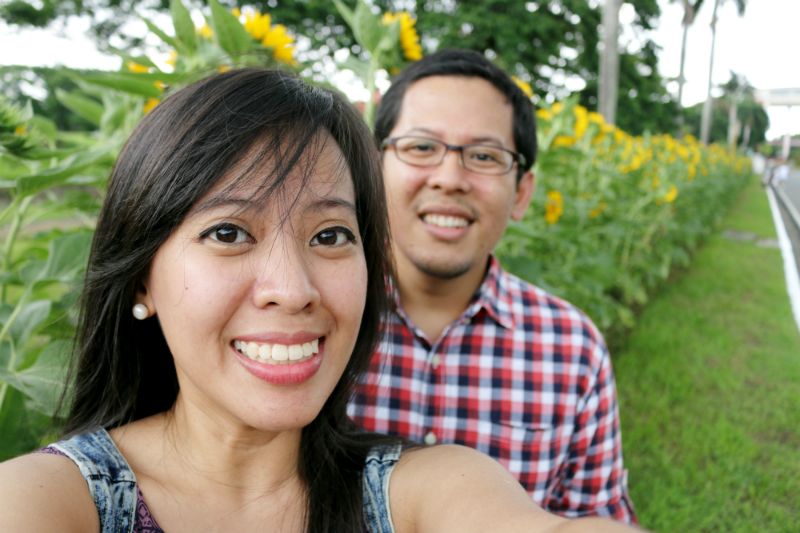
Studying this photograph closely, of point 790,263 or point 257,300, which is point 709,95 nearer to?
point 790,263

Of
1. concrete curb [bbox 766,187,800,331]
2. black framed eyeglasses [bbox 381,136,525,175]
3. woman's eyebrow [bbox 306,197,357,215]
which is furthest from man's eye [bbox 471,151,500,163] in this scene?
concrete curb [bbox 766,187,800,331]

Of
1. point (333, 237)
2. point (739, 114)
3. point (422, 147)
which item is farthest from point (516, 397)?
point (739, 114)

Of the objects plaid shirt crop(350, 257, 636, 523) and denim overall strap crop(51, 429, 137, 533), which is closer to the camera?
denim overall strap crop(51, 429, 137, 533)

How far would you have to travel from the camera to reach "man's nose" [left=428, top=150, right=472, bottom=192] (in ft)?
5.56

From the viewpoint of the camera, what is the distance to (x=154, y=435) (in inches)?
41.7

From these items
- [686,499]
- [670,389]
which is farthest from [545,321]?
[670,389]

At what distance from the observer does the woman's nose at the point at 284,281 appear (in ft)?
2.84

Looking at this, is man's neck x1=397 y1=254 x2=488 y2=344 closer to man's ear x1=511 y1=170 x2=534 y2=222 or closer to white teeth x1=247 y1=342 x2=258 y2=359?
man's ear x1=511 y1=170 x2=534 y2=222

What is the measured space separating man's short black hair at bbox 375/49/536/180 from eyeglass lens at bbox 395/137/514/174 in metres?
0.12

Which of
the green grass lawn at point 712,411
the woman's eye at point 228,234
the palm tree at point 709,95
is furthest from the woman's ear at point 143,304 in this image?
the palm tree at point 709,95

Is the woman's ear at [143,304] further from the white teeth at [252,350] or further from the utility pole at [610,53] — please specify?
the utility pole at [610,53]

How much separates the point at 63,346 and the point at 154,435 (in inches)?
10.7

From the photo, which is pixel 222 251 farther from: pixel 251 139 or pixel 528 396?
pixel 528 396

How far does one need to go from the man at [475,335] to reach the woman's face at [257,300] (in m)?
0.72
